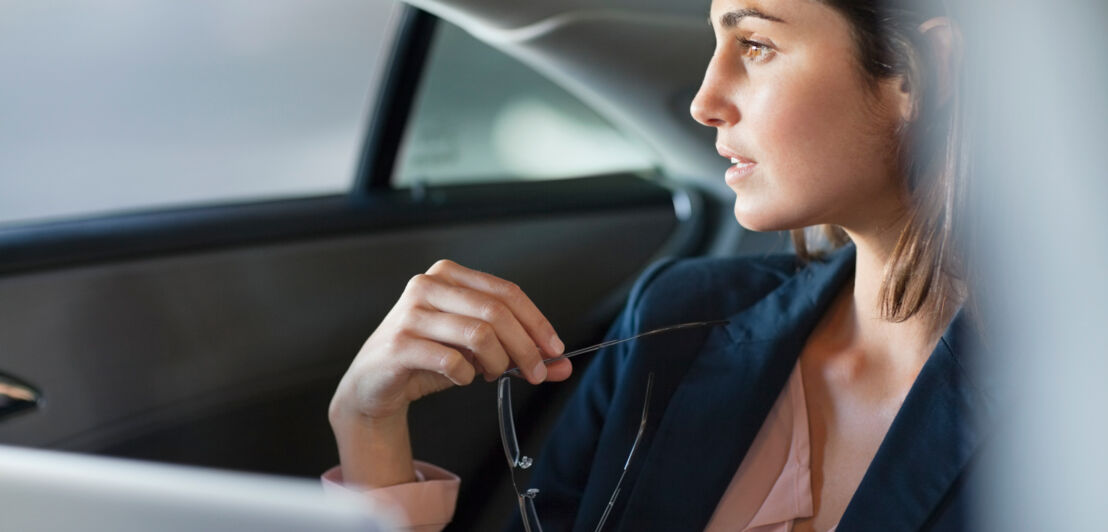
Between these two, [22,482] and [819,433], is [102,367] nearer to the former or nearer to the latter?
[819,433]

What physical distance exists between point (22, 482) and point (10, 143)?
5.21 ft

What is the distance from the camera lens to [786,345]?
3.94 feet

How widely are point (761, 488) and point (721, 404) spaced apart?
0.11m

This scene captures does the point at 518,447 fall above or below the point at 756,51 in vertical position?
→ below

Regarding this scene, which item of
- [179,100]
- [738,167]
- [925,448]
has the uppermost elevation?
[179,100]

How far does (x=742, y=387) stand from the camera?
1180 millimetres

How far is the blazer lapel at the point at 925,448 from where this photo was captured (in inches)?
39.5

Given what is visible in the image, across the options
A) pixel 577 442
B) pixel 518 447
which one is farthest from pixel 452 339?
pixel 577 442

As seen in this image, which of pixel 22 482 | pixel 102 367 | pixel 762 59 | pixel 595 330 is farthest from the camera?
pixel 595 330

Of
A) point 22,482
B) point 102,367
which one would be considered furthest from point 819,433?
point 102,367

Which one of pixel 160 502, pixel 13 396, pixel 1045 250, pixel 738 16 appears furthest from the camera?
pixel 13 396

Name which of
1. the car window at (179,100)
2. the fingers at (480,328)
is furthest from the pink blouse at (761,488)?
the car window at (179,100)

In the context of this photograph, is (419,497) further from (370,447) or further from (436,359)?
(436,359)

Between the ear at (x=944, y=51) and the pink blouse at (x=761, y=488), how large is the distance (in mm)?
369
